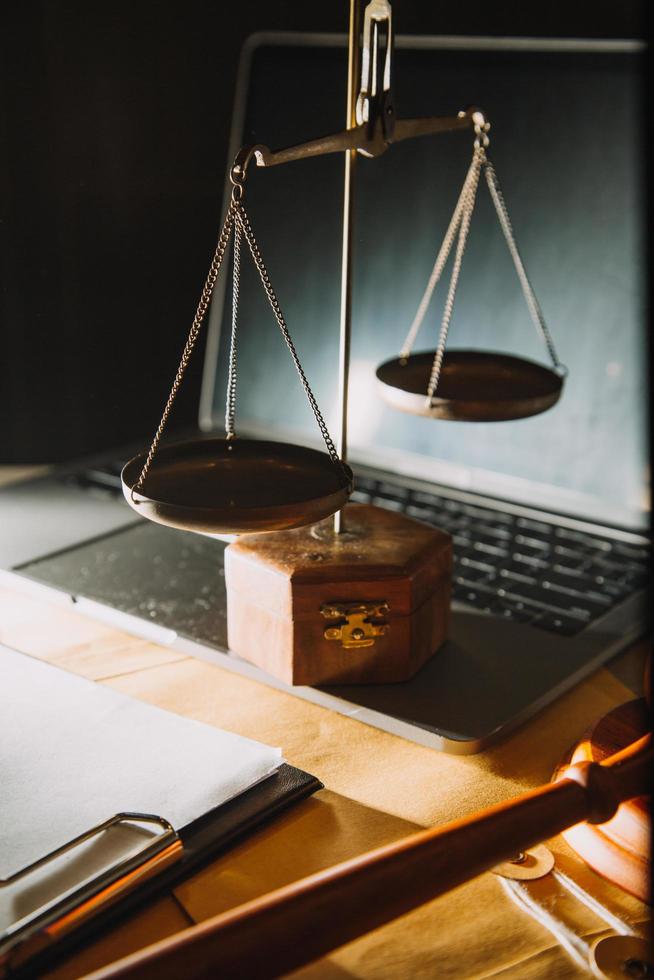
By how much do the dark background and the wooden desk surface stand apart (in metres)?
0.55

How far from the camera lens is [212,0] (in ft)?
5.32

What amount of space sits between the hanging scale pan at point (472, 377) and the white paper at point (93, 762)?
345mm

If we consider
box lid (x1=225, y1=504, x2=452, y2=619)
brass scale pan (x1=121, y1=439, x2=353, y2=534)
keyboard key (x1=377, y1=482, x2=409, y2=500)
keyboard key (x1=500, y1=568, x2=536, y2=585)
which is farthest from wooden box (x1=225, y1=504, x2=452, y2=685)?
keyboard key (x1=377, y1=482, x2=409, y2=500)

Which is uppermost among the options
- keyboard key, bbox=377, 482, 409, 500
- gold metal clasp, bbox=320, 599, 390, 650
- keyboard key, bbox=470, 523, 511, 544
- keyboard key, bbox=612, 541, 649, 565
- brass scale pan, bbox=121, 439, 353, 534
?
brass scale pan, bbox=121, 439, 353, 534

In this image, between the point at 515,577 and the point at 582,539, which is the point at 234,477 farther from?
the point at 582,539

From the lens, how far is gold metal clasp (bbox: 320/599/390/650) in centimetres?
94

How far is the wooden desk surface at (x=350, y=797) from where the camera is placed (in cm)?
67

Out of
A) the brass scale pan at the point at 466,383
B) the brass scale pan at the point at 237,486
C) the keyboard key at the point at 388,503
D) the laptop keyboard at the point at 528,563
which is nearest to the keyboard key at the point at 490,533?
the laptop keyboard at the point at 528,563

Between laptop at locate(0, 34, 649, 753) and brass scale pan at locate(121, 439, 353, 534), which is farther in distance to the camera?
laptop at locate(0, 34, 649, 753)

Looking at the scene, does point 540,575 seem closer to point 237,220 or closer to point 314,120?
point 237,220

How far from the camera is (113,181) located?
162 cm

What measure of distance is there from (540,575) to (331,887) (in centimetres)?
72

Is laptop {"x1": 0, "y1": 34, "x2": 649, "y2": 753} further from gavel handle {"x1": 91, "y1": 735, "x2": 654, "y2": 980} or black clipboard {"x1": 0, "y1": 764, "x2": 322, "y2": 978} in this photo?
gavel handle {"x1": 91, "y1": 735, "x2": 654, "y2": 980}

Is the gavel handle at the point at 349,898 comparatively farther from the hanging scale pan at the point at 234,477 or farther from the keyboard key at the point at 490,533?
the keyboard key at the point at 490,533
